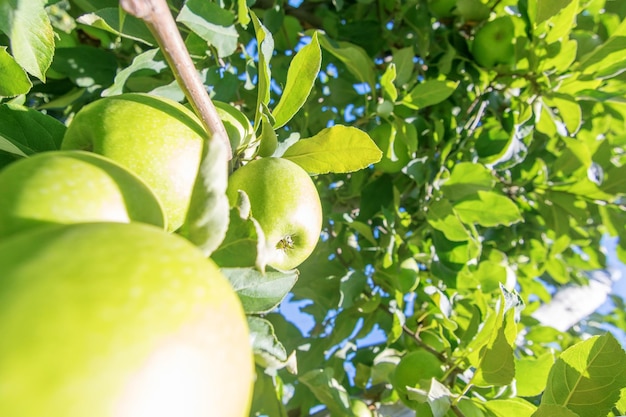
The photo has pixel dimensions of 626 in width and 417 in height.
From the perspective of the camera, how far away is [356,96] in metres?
1.71

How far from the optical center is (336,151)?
87cm

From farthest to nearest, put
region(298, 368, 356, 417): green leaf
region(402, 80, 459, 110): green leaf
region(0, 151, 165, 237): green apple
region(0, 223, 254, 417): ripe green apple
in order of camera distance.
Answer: region(402, 80, 459, 110): green leaf
region(298, 368, 356, 417): green leaf
region(0, 151, 165, 237): green apple
region(0, 223, 254, 417): ripe green apple

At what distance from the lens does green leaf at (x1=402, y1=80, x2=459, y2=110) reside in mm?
1411

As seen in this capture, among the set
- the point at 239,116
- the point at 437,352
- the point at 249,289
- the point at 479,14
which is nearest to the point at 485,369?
the point at 437,352

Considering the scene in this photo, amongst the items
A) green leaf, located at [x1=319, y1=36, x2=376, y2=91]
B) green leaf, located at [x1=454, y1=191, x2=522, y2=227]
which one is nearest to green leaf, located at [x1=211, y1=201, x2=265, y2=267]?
green leaf, located at [x1=319, y1=36, x2=376, y2=91]

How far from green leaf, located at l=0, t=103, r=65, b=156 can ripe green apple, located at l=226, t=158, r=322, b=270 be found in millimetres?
287

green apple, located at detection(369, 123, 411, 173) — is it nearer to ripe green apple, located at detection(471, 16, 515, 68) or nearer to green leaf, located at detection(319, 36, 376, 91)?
green leaf, located at detection(319, 36, 376, 91)

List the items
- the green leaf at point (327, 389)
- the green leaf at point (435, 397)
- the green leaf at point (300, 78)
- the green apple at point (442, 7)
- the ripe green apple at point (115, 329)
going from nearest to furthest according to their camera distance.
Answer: the ripe green apple at point (115, 329) < the green leaf at point (300, 78) < the green leaf at point (435, 397) < the green leaf at point (327, 389) < the green apple at point (442, 7)

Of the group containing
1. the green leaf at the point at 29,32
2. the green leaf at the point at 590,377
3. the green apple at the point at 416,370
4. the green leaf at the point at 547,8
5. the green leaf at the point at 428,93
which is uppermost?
the green leaf at the point at 29,32

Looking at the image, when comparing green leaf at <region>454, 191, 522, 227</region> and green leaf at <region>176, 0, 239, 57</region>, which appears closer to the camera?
green leaf at <region>176, 0, 239, 57</region>

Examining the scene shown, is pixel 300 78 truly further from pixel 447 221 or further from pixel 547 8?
pixel 547 8

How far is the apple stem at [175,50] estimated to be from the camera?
0.56 meters

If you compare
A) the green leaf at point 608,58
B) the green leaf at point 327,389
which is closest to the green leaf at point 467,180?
the green leaf at point 608,58

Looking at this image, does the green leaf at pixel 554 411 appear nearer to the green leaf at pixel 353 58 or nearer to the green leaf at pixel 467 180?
the green leaf at pixel 467 180
